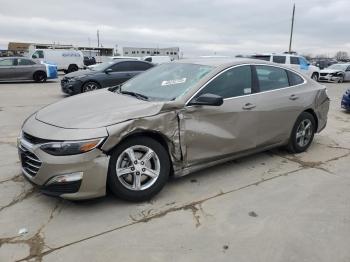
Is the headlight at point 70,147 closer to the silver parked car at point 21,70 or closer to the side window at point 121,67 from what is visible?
the side window at point 121,67

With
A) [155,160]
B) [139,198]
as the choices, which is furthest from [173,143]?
[139,198]

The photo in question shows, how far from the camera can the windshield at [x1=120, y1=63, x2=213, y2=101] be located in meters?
4.24

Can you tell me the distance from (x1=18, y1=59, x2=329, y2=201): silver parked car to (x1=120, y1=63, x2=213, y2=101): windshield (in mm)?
15

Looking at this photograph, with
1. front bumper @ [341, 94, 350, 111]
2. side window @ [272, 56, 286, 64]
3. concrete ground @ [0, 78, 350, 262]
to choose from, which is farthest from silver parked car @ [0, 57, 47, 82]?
front bumper @ [341, 94, 350, 111]

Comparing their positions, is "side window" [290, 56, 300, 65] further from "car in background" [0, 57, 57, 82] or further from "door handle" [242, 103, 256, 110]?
"door handle" [242, 103, 256, 110]

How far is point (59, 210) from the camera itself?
12.0 ft

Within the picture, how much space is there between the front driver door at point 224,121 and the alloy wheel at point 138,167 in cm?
44

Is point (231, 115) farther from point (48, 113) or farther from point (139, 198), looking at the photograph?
point (48, 113)

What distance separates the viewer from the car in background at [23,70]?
17.8m

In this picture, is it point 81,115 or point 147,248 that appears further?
point 81,115

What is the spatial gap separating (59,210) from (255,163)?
2.79 meters

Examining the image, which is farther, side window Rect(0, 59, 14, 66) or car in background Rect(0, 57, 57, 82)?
car in background Rect(0, 57, 57, 82)

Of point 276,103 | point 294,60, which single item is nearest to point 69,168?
point 276,103

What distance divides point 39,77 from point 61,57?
892 centimetres
